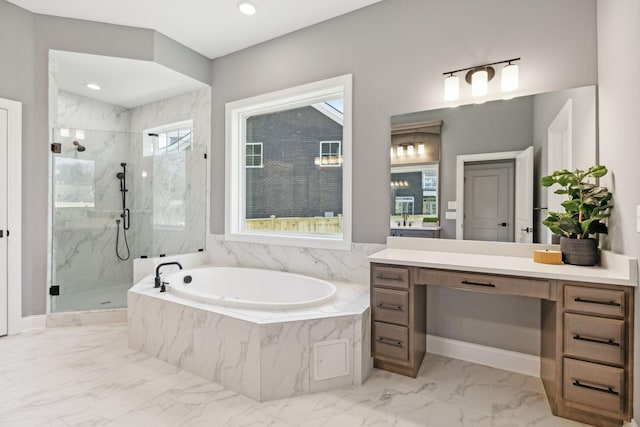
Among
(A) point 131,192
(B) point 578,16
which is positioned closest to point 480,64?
(B) point 578,16

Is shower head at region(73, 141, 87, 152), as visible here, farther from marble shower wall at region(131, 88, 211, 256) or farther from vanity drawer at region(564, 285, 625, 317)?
vanity drawer at region(564, 285, 625, 317)

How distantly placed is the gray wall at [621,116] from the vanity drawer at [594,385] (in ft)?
0.23

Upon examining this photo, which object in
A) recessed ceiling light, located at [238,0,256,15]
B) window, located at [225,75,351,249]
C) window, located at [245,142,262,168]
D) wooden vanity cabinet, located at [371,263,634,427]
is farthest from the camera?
window, located at [245,142,262,168]

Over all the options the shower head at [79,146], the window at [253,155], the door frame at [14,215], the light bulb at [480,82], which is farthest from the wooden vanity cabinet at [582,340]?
the shower head at [79,146]

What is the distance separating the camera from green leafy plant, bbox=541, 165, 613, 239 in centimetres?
184

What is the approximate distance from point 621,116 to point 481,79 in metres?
0.86

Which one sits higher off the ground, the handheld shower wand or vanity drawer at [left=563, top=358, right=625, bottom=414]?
the handheld shower wand

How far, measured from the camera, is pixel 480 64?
2.36 meters

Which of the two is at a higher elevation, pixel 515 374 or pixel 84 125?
pixel 84 125

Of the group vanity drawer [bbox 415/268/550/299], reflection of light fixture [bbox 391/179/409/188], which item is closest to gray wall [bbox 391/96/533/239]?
reflection of light fixture [bbox 391/179/409/188]

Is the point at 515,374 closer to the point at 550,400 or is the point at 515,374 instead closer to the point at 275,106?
the point at 550,400

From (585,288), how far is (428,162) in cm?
131

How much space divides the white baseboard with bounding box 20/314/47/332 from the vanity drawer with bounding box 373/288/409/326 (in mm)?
3113

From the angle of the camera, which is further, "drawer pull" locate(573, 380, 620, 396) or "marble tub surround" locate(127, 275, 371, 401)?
"marble tub surround" locate(127, 275, 371, 401)
